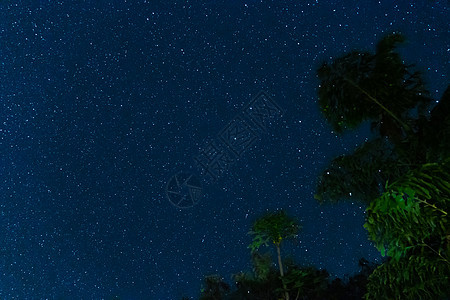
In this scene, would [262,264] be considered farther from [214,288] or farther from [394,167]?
[394,167]

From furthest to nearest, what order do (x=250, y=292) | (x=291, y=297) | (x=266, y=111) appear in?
(x=250, y=292) → (x=291, y=297) → (x=266, y=111)

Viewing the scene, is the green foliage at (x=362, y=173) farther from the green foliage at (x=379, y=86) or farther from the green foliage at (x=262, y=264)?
the green foliage at (x=262, y=264)

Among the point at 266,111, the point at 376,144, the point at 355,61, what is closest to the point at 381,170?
the point at 376,144

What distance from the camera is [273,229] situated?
11508mm

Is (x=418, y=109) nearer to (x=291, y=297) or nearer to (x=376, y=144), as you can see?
(x=376, y=144)

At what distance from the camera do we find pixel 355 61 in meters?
5.55

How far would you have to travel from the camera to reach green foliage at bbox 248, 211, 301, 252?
11.5 metres

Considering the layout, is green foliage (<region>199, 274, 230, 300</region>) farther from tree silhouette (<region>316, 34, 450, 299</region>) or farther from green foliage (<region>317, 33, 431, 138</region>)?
green foliage (<region>317, 33, 431, 138</region>)

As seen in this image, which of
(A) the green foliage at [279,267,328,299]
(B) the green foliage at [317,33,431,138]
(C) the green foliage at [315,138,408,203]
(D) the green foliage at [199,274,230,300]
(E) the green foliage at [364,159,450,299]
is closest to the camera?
(E) the green foliage at [364,159,450,299]

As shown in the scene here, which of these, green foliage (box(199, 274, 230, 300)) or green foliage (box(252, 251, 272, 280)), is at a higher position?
green foliage (box(199, 274, 230, 300))

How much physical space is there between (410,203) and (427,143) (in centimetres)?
120

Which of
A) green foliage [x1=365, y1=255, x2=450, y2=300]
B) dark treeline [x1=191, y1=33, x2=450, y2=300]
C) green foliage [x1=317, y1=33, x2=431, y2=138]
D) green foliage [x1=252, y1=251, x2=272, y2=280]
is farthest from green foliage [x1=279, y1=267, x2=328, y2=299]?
green foliage [x1=252, y1=251, x2=272, y2=280]

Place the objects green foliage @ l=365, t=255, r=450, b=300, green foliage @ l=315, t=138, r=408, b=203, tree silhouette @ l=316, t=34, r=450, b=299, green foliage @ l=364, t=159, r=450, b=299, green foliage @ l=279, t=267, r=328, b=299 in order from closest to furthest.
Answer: green foliage @ l=364, t=159, r=450, b=299 < tree silhouette @ l=316, t=34, r=450, b=299 < green foliage @ l=365, t=255, r=450, b=300 < green foliage @ l=315, t=138, r=408, b=203 < green foliage @ l=279, t=267, r=328, b=299

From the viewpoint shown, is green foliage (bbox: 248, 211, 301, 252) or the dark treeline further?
green foliage (bbox: 248, 211, 301, 252)
